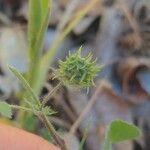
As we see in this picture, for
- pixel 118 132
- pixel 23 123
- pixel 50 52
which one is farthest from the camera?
pixel 50 52

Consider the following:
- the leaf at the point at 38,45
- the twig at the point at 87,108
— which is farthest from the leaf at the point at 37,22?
the twig at the point at 87,108

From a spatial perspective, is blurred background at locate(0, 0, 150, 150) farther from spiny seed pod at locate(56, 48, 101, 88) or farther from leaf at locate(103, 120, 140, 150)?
spiny seed pod at locate(56, 48, 101, 88)

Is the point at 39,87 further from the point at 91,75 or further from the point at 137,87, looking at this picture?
the point at 91,75

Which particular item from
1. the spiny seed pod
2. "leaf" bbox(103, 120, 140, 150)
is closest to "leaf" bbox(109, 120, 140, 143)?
"leaf" bbox(103, 120, 140, 150)

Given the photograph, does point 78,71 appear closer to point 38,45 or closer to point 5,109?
point 5,109

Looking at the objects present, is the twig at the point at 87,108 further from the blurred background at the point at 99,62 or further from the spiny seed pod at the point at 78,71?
the spiny seed pod at the point at 78,71

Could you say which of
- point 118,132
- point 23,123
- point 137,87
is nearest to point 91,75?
point 118,132

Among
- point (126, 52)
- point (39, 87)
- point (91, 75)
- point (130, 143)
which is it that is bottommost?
point (130, 143)
